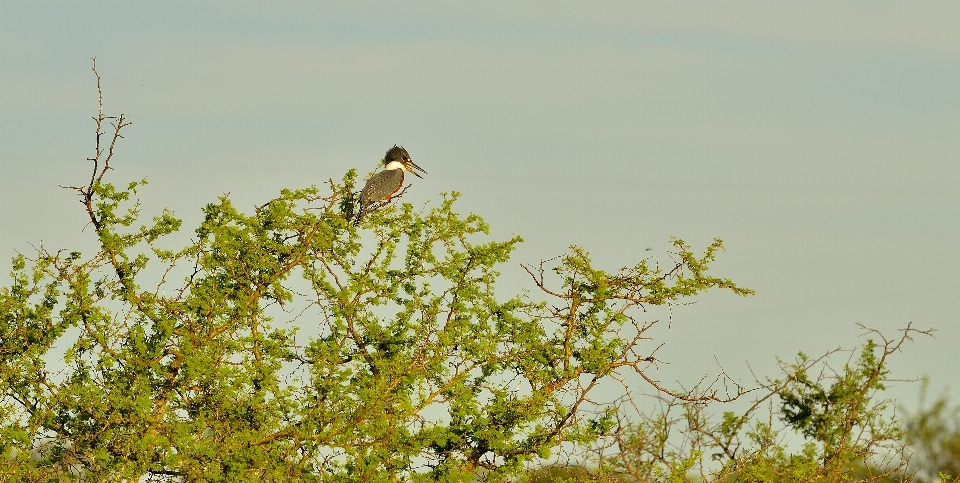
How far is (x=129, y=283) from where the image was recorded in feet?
37.9

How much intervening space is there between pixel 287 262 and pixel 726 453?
480 cm

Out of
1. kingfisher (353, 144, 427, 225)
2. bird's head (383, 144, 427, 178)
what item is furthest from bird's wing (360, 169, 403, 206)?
bird's head (383, 144, 427, 178)

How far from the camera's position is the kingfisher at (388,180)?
12.2m

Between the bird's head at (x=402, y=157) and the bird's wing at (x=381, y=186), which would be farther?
the bird's head at (x=402, y=157)

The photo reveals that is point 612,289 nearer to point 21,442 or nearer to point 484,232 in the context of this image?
point 484,232

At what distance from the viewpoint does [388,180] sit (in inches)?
543

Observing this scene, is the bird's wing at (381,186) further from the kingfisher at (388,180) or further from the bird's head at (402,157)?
the bird's head at (402,157)

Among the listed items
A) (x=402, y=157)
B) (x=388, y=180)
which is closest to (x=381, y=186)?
(x=388, y=180)

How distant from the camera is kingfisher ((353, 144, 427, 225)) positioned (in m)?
12.2

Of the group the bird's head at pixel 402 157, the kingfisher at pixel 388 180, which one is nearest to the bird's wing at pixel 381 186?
the kingfisher at pixel 388 180

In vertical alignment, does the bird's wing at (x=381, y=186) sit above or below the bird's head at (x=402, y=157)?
below

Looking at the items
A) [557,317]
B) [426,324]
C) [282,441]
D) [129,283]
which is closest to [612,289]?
[557,317]

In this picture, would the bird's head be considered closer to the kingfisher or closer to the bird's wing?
the kingfisher

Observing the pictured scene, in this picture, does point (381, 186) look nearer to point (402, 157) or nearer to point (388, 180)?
point (388, 180)
